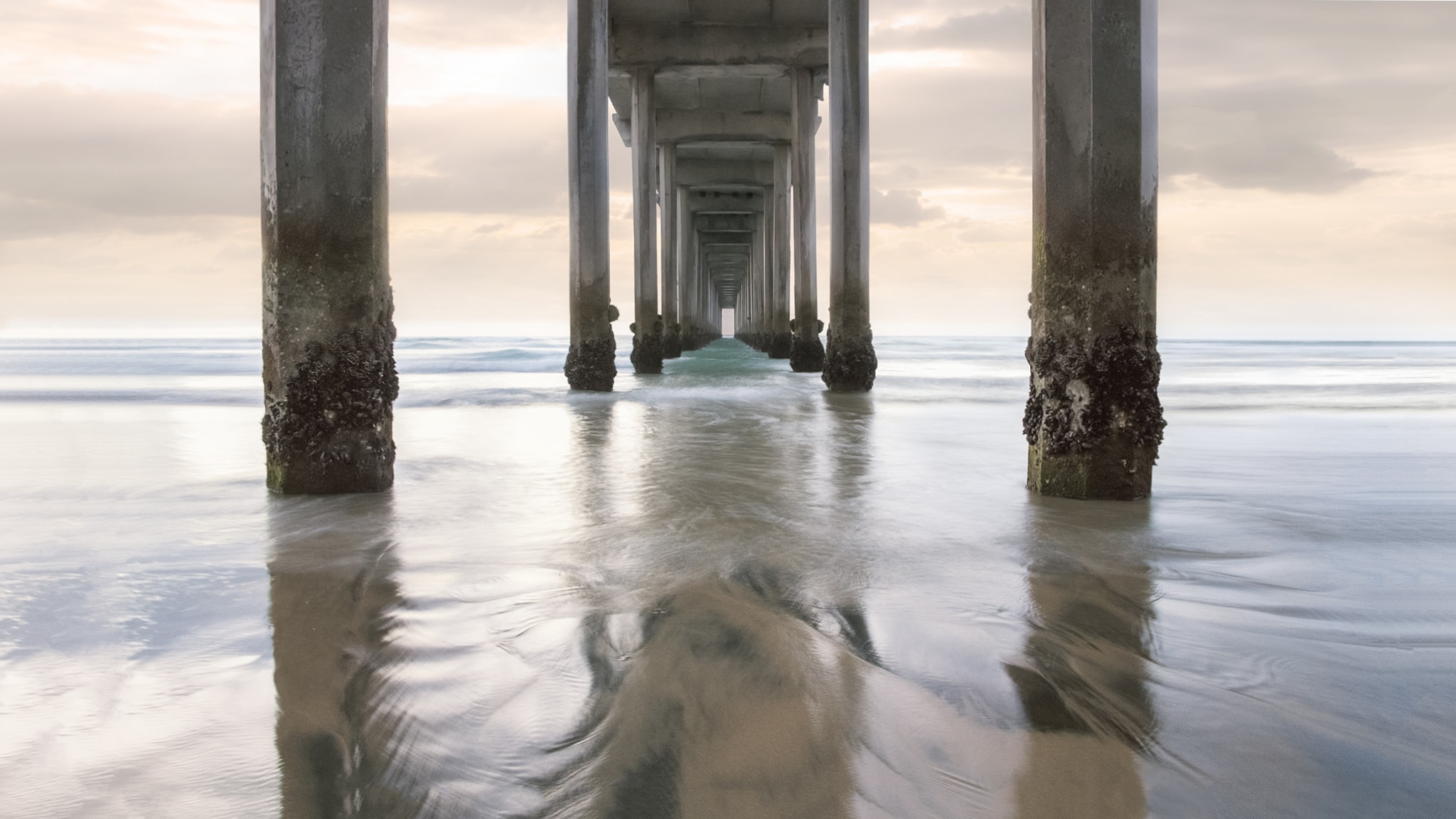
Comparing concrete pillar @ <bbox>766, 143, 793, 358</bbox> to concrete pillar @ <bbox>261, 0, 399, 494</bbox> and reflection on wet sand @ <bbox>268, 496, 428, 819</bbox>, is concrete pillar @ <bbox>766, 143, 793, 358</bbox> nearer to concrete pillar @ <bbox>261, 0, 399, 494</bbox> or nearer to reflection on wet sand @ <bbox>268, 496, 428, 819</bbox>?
concrete pillar @ <bbox>261, 0, 399, 494</bbox>

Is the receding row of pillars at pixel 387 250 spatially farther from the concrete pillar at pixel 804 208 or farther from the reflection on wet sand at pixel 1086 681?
the concrete pillar at pixel 804 208

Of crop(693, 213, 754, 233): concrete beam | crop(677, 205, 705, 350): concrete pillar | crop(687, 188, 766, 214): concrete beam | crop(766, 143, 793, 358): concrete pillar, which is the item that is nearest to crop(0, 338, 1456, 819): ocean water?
crop(766, 143, 793, 358): concrete pillar

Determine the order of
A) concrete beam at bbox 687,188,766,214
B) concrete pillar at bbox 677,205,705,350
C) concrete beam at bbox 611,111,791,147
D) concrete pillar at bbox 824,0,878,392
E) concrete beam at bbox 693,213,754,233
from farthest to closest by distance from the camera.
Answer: concrete beam at bbox 693,213,754,233 < concrete beam at bbox 687,188,766,214 < concrete pillar at bbox 677,205,705,350 < concrete beam at bbox 611,111,791,147 < concrete pillar at bbox 824,0,878,392

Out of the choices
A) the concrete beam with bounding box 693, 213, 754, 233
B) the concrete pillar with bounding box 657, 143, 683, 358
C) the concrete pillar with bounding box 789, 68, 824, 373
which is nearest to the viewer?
the concrete pillar with bounding box 789, 68, 824, 373

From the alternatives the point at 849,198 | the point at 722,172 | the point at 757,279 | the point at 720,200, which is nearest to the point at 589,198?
the point at 849,198

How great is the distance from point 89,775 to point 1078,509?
3.43 meters

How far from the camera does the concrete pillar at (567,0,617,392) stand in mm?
10852

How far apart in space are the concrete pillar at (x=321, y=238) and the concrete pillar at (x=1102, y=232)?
9.87 feet

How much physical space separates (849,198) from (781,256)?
485 inches

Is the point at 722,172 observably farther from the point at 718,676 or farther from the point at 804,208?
the point at 718,676

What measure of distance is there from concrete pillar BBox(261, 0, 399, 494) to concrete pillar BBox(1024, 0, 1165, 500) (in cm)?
301

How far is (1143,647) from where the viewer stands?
2.16m

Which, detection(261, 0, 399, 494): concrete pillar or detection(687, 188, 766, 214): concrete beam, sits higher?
detection(687, 188, 766, 214): concrete beam

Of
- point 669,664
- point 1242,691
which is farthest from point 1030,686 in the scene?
point 669,664
